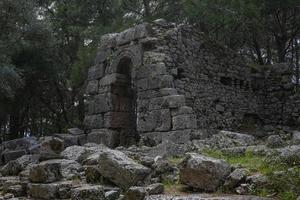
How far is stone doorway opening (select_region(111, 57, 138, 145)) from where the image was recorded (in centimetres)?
1461

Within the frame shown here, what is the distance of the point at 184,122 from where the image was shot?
12.0 meters

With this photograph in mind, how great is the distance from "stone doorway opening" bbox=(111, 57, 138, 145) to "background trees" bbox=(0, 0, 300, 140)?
308 cm

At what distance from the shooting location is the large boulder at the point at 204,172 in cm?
562

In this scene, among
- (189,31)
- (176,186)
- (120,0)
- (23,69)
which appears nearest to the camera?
(176,186)

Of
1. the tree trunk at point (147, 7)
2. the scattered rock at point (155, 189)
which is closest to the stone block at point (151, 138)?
the scattered rock at point (155, 189)

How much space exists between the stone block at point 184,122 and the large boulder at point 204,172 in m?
6.06

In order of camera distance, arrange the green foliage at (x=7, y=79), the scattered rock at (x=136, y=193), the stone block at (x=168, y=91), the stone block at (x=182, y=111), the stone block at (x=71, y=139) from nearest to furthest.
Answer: the scattered rock at (x=136, y=193), the stone block at (x=182, y=111), the stone block at (x=168, y=91), the stone block at (x=71, y=139), the green foliage at (x=7, y=79)

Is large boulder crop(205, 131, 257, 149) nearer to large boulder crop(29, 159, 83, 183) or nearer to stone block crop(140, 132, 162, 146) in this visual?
stone block crop(140, 132, 162, 146)

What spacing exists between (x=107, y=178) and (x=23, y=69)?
44.7 ft

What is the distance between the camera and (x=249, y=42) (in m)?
22.6

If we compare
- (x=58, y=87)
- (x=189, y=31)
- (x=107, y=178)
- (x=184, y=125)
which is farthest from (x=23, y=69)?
(x=107, y=178)

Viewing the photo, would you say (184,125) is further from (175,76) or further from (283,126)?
(283,126)

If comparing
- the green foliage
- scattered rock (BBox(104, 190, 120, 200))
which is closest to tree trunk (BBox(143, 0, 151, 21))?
the green foliage

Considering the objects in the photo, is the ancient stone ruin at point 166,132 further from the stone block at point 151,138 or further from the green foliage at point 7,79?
the green foliage at point 7,79
